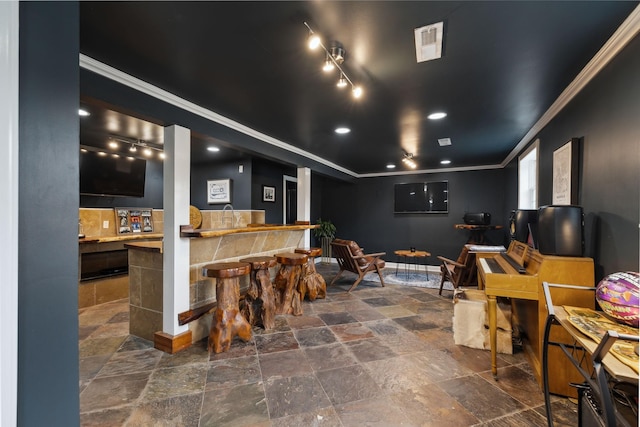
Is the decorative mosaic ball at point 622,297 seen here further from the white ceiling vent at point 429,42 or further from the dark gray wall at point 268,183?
the dark gray wall at point 268,183

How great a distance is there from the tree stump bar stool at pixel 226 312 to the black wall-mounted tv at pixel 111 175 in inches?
113

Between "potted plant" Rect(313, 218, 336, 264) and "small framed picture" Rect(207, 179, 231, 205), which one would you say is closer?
"small framed picture" Rect(207, 179, 231, 205)

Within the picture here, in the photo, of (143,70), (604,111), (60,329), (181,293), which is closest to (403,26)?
(604,111)

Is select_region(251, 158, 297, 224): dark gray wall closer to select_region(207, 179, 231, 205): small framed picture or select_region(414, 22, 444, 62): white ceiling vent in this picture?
select_region(207, 179, 231, 205): small framed picture

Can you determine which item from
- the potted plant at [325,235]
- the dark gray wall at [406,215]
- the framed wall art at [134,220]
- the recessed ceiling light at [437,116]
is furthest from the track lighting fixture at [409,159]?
the framed wall art at [134,220]

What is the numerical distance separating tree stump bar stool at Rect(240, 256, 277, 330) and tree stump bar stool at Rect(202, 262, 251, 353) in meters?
0.34

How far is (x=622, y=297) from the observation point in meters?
1.23

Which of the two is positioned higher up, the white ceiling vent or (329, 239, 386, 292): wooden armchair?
the white ceiling vent

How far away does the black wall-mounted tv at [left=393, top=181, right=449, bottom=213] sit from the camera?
20.0 feet

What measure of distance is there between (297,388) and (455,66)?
2585 millimetres

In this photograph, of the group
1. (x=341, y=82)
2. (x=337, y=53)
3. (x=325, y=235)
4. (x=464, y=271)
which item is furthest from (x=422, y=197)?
(x=337, y=53)

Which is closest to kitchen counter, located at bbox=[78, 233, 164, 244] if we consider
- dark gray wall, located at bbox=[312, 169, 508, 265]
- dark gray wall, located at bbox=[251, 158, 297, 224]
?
dark gray wall, located at bbox=[251, 158, 297, 224]

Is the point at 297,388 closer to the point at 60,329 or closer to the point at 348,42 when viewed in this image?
the point at 60,329

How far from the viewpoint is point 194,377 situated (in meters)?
2.04
